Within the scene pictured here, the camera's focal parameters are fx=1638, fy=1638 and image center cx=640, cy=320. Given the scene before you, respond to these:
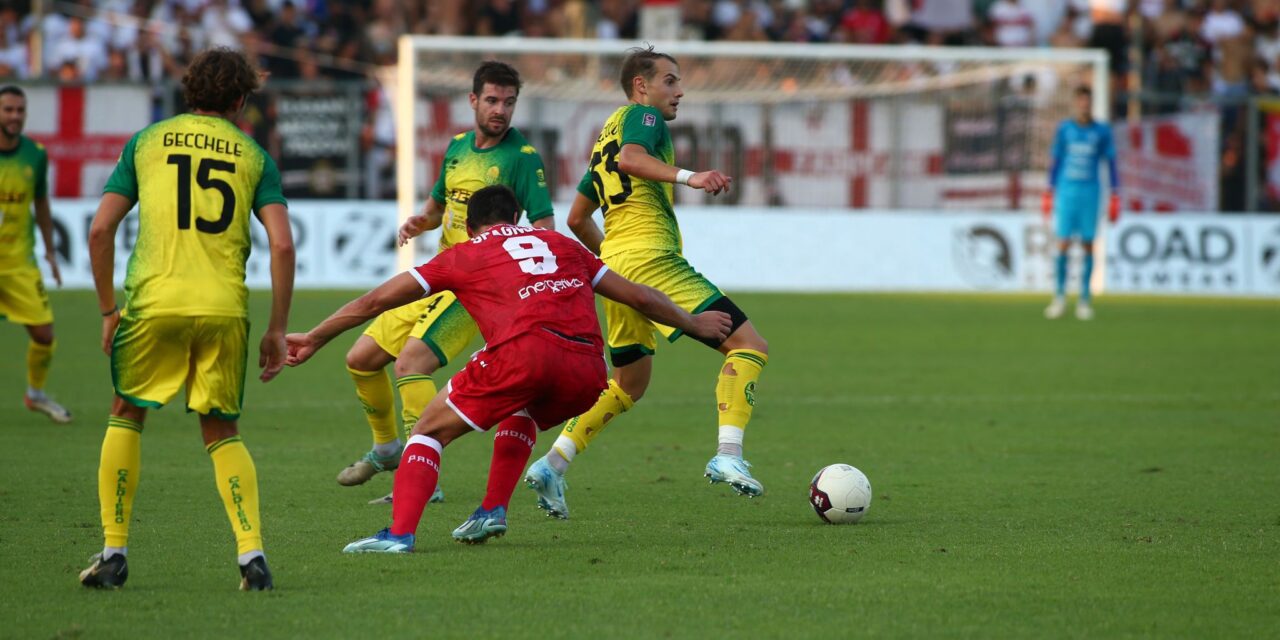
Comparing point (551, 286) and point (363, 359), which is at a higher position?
point (551, 286)

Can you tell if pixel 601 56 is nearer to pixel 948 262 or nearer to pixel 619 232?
pixel 948 262

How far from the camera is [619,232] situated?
8.49 meters

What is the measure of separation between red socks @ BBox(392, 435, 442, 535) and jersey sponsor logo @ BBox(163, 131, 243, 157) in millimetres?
1412

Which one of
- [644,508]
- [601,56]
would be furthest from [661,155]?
[601,56]

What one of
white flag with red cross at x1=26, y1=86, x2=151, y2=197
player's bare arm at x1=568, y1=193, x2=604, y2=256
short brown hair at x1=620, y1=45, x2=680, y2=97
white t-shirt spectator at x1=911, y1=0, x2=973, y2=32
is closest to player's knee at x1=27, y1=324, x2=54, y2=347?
player's bare arm at x1=568, y1=193, x2=604, y2=256

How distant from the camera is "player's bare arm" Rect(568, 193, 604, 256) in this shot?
8.60 metres

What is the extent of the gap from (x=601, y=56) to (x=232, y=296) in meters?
19.2

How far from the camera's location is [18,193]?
11492 millimetres

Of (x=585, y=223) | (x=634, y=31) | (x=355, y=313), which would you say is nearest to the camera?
(x=355, y=313)

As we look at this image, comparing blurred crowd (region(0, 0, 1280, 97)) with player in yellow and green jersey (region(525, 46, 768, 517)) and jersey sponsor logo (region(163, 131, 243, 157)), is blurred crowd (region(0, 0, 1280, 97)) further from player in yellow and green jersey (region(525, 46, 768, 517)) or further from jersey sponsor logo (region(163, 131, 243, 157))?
jersey sponsor logo (region(163, 131, 243, 157))

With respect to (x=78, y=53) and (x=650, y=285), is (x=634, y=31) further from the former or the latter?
(x=650, y=285)

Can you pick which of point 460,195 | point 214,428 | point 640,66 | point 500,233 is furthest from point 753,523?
point 214,428

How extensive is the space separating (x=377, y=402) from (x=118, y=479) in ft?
8.81

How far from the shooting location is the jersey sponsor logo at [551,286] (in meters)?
6.57
